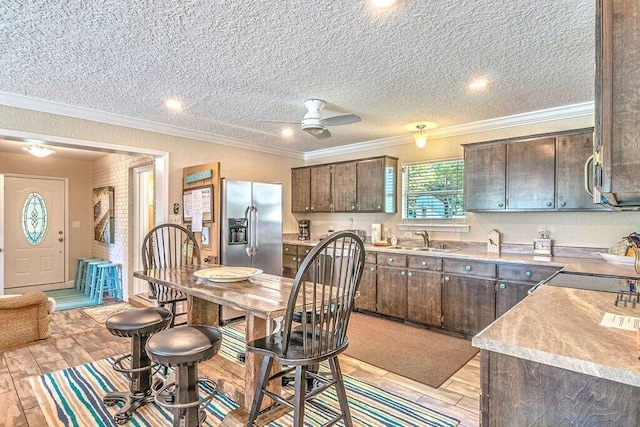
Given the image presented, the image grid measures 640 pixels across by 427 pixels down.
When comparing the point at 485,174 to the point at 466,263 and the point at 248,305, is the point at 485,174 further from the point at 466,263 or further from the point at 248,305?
the point at 248,305

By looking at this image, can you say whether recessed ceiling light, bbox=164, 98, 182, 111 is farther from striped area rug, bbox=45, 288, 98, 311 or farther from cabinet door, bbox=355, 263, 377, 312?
striped area rug, bbox=45, 288, 98, 311

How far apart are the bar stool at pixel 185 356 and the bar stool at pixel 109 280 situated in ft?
15.5

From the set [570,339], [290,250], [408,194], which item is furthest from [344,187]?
[570,339]

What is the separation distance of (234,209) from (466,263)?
2755 millimetres

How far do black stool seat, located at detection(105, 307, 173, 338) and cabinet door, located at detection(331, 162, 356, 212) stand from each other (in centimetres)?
331

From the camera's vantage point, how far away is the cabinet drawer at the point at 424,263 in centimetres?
392

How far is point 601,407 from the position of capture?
1011 millimetres

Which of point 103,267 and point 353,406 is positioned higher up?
point 103,267

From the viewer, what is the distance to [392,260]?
4.32m

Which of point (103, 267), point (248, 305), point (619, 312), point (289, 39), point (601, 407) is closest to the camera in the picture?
point (601, 407)

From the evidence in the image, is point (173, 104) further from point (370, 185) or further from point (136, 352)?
point (370, 185)

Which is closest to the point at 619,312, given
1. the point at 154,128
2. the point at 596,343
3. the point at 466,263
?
the point at 596,343

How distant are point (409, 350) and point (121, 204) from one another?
5.21m

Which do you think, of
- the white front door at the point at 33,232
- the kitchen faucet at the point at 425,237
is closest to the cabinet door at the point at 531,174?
the kitchen faucet at the point at 425,237
